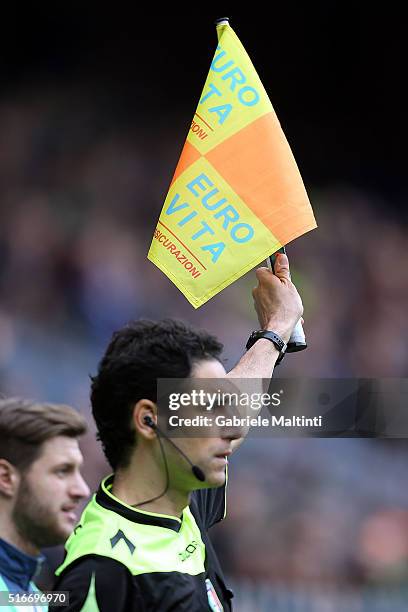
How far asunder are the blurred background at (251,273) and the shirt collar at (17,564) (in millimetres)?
4294

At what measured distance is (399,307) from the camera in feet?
28.3

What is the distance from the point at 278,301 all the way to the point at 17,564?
1.01 m

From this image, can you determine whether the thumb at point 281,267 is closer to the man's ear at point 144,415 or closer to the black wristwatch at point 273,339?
the black wristwatch at point 273,339

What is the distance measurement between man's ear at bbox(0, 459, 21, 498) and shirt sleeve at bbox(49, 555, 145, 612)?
361mm

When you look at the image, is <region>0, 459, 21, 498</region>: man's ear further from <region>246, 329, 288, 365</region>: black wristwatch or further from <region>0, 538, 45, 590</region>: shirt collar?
<region>246, 329, 288, 365</region>: black wristwatch

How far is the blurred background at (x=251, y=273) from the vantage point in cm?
751

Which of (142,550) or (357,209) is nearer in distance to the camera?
(142,550)

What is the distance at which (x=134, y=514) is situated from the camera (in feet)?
8.54

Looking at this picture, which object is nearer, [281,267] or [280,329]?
[280,329]

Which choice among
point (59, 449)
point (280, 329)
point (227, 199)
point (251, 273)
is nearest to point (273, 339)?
point (280, 329)

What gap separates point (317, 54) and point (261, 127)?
5841mm

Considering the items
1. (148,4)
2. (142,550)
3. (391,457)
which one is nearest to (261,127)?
(142,550)

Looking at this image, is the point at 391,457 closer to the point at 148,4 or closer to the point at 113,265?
the point at 113,265

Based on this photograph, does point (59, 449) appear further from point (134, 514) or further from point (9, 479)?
point (134, 514)
